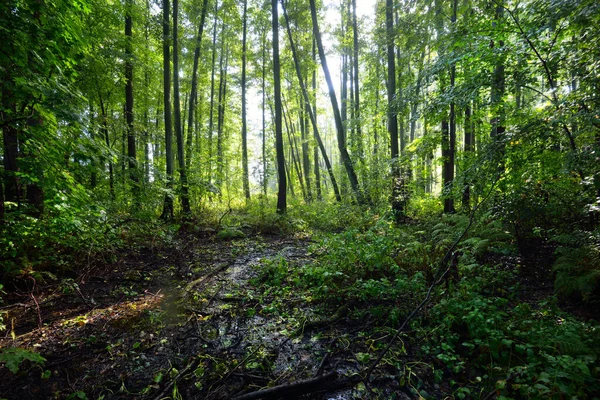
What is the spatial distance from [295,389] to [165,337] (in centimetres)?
190

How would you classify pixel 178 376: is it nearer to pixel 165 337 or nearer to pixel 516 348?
pixel 165 337

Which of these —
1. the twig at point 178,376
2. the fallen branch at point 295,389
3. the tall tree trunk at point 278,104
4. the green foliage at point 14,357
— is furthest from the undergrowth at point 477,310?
the tall tree trunk at point 278,104

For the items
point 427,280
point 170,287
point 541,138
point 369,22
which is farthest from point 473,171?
point 369,22

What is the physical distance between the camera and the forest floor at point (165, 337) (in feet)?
8.22

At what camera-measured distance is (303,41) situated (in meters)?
13.3

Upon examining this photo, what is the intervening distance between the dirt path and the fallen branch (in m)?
0.16

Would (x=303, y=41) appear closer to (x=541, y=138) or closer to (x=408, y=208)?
(x=408, y=208)

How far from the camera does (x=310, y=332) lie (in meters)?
3.33

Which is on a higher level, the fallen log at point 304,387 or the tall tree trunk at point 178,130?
the tall tree trunk at point 178,130

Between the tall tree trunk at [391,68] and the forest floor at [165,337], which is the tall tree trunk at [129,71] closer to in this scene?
the forest floor at [165,337]

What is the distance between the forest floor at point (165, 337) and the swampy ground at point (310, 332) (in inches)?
0.7

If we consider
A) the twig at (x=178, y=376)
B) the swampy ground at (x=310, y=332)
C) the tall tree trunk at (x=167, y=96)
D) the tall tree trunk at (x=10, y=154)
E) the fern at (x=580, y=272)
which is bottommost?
the twig at (x=178, y=376)

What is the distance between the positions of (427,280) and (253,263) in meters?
3.63

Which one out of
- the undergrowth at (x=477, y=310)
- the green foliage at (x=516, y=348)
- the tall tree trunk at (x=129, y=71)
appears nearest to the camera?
the green foliage at (x=516, y=348)
